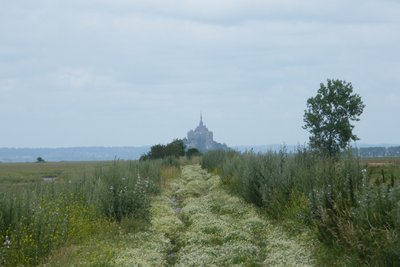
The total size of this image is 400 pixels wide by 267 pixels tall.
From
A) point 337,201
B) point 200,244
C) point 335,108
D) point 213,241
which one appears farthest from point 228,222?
point 335,108

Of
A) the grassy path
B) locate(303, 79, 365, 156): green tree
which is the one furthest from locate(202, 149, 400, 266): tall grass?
locate(303, 79, 365, 156): green tree

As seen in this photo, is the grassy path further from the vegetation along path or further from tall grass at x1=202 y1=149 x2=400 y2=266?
tall grass at x1=202 y1=149 x2=400 y2=266

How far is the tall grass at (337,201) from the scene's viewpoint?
10.3 metres

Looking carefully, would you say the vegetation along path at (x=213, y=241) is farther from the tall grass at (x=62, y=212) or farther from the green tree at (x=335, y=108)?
the green tree at (x=335, y=108)

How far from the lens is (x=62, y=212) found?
52.9ft

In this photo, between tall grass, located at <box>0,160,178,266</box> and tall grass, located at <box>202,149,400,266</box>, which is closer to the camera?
tall grass, located at <box>202,149,400,266</box>

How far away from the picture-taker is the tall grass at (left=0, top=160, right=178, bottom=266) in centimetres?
1286

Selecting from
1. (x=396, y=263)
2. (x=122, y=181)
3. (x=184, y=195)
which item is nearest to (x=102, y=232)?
(x=122, y=181)

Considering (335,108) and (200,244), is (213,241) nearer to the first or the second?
(200,244)

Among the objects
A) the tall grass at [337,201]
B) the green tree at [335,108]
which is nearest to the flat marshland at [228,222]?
the tall grass at [337,201]

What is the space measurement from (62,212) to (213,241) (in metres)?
4.97

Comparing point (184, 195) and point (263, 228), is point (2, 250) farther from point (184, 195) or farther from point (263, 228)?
point (184, 195)

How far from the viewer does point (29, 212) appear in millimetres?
13922

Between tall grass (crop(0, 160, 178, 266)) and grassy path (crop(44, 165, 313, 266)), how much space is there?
762 mm
